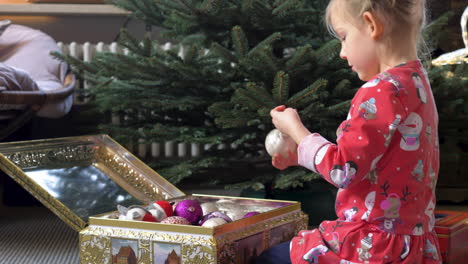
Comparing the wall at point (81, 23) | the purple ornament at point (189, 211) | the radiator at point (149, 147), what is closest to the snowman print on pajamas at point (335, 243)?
the purple ornament at point (189, 211)

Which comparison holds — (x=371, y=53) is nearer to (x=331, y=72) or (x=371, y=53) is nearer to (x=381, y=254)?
(x=381, y=254)

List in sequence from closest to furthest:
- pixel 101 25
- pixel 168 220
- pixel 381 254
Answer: pixel 381 254, pixel 168 220, pixel 101 25

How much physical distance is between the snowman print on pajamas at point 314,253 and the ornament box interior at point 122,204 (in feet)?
0.48

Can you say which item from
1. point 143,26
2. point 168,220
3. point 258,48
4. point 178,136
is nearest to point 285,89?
point 258,48

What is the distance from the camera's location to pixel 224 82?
1.79 metres

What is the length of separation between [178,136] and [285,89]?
450 mm

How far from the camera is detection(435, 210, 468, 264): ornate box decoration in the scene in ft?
3.15

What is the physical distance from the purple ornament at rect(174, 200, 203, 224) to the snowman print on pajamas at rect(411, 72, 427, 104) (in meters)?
0.48

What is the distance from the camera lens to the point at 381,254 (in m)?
0.79

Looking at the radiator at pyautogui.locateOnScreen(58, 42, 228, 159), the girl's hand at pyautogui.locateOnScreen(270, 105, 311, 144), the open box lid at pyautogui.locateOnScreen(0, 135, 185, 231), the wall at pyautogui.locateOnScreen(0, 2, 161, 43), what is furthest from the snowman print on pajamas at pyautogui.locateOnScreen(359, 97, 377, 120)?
the wall at pyautogui.locateOnScreen(0, 2, 161, 43)

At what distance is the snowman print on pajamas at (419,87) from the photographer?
0.80 m

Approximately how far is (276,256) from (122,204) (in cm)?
54

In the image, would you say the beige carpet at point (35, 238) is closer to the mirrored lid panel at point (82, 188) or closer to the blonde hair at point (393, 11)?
the mirrored lid panel at point (82, 188)

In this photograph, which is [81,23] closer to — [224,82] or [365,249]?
[224,82]
